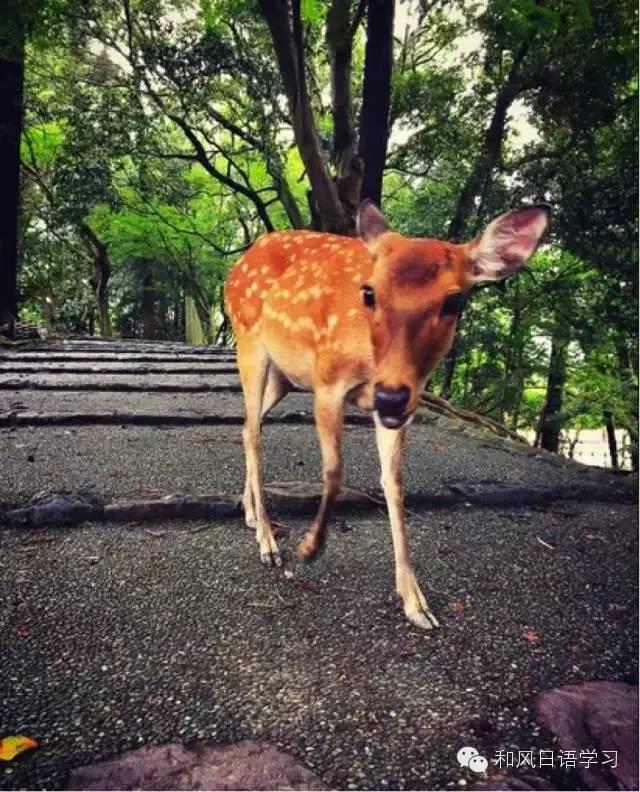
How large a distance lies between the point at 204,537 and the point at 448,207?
579cm

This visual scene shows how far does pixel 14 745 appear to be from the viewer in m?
1.31

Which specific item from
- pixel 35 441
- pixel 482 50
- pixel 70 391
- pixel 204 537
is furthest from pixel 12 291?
pixel 204 537

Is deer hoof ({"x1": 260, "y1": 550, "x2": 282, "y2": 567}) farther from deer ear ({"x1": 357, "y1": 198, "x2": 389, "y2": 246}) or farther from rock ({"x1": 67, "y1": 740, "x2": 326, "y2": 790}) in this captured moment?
deer ear ({"x1": 357, "y1": 198, "x2": 389, "y2": 246})

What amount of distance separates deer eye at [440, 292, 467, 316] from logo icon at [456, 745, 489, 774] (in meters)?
1.09

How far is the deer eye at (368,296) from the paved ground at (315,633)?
38.9 inches

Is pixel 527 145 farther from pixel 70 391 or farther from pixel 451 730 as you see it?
pixel 451 730

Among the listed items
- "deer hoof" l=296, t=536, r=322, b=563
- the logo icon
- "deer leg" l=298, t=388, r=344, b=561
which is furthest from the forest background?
the logo icon

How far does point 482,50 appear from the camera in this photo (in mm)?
7230

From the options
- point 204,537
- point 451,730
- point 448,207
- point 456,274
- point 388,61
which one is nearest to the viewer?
point 451,730

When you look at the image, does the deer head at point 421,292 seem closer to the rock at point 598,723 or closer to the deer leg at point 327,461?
the deer leg at point 327,461

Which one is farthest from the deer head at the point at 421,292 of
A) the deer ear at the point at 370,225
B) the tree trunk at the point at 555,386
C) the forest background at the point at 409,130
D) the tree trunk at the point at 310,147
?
the tree trunk at the point at 555,386

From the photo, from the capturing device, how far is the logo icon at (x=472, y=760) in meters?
1.32

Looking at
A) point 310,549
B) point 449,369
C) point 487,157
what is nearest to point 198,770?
point 310,549

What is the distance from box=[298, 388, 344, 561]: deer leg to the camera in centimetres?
201
